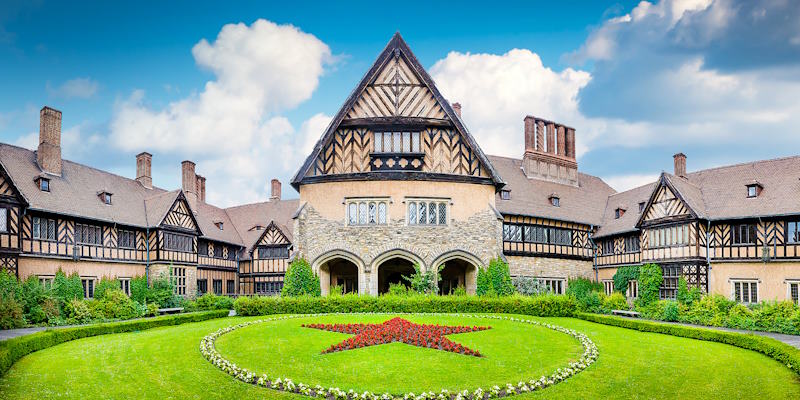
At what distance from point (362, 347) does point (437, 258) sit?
541 inches

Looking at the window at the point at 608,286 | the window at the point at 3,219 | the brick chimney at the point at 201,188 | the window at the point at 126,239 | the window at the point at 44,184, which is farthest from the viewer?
the brick chimney at the point at 201,188

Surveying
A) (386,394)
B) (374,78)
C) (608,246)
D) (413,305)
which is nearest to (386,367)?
(386,394)

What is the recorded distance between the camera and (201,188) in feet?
164

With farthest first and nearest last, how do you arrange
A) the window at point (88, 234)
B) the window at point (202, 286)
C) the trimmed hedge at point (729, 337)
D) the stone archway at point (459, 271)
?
the window at point (202, 286) < the window at point (88, 234) < the stone archway at point (459, 271) < the trimmed hedge at point (729, 337)

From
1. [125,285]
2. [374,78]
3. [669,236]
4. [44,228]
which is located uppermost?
[374,78]

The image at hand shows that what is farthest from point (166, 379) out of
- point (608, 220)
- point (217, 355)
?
point (608, 220)

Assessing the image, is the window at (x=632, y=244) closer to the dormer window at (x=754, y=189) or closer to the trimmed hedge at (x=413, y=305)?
the dormer window at (x=754, y=189)

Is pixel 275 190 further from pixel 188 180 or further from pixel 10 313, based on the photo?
pixel 10 313

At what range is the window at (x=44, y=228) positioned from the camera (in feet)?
97.9

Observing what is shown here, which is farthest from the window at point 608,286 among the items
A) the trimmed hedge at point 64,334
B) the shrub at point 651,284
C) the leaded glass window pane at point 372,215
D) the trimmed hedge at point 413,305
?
the trimmed hedge at point 64,334

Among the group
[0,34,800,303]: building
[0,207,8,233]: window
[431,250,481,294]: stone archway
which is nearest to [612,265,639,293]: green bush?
[0,34,800,303]: building

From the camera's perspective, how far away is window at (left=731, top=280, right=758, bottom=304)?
3098 centimetres

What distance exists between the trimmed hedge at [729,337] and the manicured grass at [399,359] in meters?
4.44

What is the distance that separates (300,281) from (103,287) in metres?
11.0
